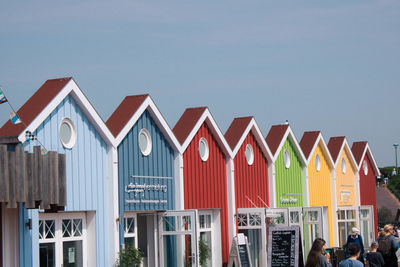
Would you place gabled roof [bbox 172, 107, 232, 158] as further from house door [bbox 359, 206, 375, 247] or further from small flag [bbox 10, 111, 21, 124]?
house door [bbox 359, 206, 375, 247]

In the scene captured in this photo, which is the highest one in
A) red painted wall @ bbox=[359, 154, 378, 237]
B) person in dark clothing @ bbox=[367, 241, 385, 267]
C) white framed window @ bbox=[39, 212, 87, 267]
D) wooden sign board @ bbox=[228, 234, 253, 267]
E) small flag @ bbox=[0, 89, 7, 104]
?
small flag @ bbox=[0, 89, 7, 104]

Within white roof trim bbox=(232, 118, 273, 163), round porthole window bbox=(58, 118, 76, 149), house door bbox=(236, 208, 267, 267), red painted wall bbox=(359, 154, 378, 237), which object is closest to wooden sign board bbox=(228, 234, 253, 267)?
house door bbox=(236, 208, 267, 267)

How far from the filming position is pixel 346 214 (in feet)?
103

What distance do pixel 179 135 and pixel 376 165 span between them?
18014 millimetres

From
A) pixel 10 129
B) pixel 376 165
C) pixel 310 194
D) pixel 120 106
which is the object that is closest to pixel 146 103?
pixel 120 106

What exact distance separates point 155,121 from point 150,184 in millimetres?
1748

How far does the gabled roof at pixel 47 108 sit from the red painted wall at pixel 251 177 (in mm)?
7136

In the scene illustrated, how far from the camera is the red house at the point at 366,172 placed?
110 feet

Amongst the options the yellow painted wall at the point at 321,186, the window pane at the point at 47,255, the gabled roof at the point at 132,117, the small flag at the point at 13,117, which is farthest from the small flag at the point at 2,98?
the yellow painted wall at the point at 321,186

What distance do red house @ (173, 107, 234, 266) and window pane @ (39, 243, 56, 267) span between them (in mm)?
5292

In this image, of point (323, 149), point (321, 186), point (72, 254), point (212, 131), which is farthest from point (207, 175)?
point (323, 149)

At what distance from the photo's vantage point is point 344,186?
31281 mm

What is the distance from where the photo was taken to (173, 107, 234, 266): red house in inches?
798

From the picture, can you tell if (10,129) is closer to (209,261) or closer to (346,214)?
(209,261)
